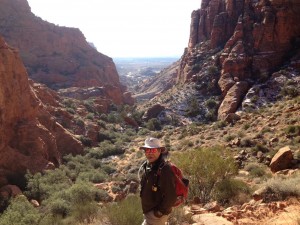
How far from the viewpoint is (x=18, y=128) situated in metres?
22.4

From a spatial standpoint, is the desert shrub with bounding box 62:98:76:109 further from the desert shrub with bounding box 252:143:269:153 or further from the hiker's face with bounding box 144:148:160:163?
the hiker's face with bounding box 144:148:160:163

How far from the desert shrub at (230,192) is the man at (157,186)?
20.6 feet

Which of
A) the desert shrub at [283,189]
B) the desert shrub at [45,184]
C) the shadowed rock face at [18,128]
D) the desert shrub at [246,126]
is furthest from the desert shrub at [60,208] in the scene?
the desert shrub at [246,126]

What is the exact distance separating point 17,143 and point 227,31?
32.2 metres

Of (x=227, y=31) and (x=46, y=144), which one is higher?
(x=227, y=31)

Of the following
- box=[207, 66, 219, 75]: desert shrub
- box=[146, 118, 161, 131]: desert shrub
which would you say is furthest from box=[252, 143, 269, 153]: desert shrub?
box=[207, 66, 219, 75]: desert shrub

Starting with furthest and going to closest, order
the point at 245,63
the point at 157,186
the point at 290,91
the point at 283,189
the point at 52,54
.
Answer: the point at 52,54, the point at 245,63, the point at 290,91, the point at 283,189, the point at 157,186

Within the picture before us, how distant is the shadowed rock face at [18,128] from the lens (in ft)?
66.2

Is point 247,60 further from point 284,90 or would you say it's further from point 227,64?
point 284,90

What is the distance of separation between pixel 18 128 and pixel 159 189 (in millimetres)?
19502

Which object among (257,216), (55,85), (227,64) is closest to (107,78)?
(55,85)

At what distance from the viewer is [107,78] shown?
241 ft

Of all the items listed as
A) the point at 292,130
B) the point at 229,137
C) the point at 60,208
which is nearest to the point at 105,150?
the point at 229,137

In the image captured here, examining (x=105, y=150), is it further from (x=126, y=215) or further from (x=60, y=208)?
(x=126, y=215)
